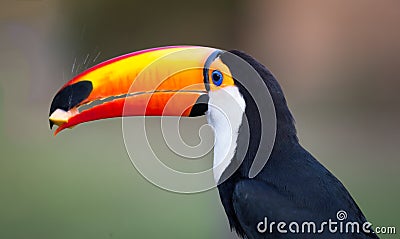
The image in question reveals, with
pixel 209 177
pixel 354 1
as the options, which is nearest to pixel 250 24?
pixel 354 1

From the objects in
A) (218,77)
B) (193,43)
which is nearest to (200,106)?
(218,77)

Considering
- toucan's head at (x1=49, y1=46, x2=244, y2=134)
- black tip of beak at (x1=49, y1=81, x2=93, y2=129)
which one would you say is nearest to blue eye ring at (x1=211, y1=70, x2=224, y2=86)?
toucan's head at (x1=49, y1=46, x2=244, y2=134)

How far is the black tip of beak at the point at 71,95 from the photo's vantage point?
204 cm

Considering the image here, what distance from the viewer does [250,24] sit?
21.2 feet

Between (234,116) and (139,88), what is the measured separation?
272 mm

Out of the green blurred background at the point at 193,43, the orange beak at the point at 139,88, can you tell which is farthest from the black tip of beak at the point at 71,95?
the green blurred background at the point at 193,43

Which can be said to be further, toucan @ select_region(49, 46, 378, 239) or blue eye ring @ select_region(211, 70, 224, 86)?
blue eye ring @ select_region(211, 70, 224, 86)

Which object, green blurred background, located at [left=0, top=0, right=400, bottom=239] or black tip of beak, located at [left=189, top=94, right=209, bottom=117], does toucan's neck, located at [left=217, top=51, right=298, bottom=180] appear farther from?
green blurred background, located at [left=0, top=0, right=400, bottom=239]

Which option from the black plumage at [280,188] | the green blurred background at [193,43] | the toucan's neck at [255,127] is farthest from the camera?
the green blurred background at [193,43]

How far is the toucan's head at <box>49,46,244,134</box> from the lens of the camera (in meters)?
2.06

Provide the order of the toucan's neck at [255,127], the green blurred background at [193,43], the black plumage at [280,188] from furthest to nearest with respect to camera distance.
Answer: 1. the green blurred background at [193,43]
2. the toucan's neck at [255,127]
3. the black plumage at [280,188]

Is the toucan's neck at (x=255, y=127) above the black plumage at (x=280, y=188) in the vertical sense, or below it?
above

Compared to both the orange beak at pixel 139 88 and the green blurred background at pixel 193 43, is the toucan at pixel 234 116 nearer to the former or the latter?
the orange beak at pixel 139 88

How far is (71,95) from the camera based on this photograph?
6.72ft
